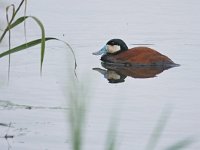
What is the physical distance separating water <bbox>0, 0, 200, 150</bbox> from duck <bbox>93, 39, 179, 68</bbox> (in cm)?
24

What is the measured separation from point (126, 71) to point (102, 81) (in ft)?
4.20

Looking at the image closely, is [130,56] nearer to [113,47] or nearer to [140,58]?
[140,58]

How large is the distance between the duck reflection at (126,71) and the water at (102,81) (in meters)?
0.15

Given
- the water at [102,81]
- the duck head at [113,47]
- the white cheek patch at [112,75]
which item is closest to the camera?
the water at [102,81]

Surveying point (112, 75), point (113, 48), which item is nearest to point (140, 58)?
point (113, 48)

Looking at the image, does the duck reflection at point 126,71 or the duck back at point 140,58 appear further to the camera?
the duck back at point 140,58

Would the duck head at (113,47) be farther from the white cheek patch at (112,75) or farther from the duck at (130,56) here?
the white cheek patch at (112,75)

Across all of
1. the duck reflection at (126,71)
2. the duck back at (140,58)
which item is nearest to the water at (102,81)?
the duck reflection at (126,71)

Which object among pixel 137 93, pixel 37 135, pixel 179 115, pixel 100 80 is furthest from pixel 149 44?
pixel 37 135

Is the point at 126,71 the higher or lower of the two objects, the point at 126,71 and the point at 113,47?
→ the lower

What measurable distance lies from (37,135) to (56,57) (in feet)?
16.4

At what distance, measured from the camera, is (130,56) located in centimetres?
1250

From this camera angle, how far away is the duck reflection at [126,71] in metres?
11.5

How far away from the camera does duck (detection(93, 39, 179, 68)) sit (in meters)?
12.1
